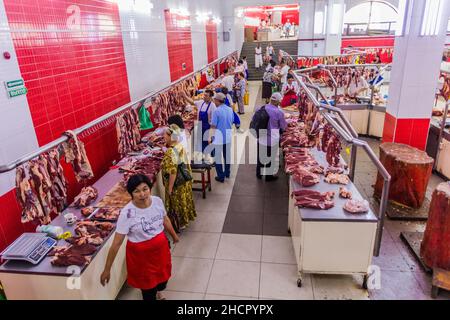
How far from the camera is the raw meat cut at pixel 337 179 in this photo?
4586 mm

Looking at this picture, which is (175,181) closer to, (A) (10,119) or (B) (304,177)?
(B) (304,177)

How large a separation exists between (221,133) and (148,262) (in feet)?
12.7

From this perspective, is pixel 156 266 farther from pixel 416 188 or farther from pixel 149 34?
pixel 149 34

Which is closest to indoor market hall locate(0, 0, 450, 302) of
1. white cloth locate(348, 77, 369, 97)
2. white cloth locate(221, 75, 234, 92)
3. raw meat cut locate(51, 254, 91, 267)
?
raw meat cut locate(51, 254, 91, 267)

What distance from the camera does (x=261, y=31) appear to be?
25.8 meters

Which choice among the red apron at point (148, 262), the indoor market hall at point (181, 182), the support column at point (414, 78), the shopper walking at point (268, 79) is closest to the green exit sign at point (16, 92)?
the indoor market hall at point (181, 182)

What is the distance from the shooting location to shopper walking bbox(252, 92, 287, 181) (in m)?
6.57

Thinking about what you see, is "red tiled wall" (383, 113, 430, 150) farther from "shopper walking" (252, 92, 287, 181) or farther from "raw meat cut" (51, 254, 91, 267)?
"raw meat cut" (51, 254, 91, 267)

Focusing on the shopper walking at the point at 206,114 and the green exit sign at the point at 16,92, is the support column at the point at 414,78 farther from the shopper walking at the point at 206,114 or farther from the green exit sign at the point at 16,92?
the green exit sign at the point at 16,92

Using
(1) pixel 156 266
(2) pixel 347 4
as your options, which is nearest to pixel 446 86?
(1) pixel 156 266

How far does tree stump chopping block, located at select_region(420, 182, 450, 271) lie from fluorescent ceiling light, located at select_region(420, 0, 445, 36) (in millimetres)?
2809

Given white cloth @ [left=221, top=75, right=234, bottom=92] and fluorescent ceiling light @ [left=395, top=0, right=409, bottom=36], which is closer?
fluorescent ceiling light @ [left=395, top=0, right=409, bottom=36]

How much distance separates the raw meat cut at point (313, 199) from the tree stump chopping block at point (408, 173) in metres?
2.16

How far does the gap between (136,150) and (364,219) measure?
13.4 feet
